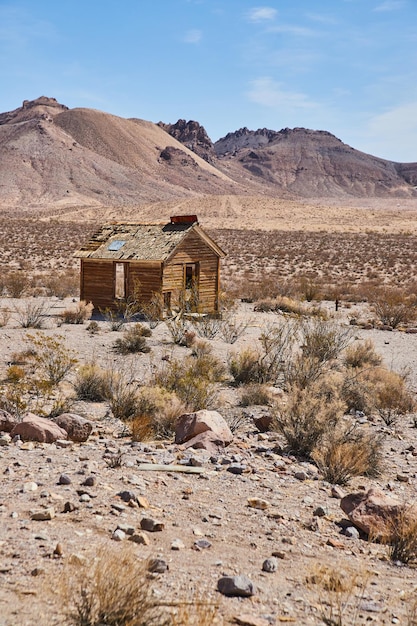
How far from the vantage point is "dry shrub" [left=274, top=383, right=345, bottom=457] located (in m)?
8.30

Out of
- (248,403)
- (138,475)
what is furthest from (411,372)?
(138,475)

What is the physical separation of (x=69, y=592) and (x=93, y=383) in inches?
263

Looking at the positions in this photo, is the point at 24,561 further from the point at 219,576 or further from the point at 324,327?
the point at 324,327

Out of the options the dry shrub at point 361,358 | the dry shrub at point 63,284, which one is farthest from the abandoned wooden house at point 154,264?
the dry shrub at point 361,358

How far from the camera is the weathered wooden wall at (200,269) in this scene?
19578 millimetres

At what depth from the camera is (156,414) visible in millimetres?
9039

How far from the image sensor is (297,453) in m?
8.24

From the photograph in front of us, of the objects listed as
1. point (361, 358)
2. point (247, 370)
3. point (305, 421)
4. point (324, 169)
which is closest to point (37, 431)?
point (305, 421)

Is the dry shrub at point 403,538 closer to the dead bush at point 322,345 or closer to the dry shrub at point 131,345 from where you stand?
the dead bush at point 322,345

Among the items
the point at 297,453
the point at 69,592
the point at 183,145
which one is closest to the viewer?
the point at 69,592

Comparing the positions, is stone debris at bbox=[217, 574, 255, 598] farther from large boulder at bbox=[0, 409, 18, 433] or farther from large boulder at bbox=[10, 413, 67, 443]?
large boulder at bbox=[0, 409, 18, 433]

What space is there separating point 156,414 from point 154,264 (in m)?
10.5

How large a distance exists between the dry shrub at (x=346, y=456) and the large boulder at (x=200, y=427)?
1.18 metres

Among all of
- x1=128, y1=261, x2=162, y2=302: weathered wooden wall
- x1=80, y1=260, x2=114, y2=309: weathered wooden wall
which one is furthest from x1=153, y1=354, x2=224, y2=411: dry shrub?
x1=80, y1=260, x2=114, y2=309: weathered wooden wall
